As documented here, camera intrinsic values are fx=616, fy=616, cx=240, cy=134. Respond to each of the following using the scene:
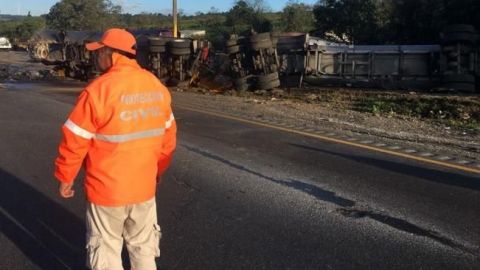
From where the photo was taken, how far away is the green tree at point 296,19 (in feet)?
178

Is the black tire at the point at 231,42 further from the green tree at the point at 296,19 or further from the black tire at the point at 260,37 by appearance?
the green tree at the point at 296,19

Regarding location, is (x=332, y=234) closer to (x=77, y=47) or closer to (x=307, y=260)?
(x=307, y=260)

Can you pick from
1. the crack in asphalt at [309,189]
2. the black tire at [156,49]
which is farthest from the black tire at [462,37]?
the crack in asphalt at [309,189]

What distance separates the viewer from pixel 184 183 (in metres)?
7.16

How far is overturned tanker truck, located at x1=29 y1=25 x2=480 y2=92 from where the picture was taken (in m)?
17.0

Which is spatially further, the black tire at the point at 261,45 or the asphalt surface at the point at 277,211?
the black tire at the point at 261,45

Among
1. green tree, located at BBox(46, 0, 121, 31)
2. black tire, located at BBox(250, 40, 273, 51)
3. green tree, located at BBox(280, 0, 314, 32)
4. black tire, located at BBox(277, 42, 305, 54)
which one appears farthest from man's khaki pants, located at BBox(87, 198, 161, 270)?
green tree, located at BBox(46, 0, 121, 31)

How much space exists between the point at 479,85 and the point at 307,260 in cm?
1418

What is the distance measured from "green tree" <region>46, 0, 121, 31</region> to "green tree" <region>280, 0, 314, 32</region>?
29488 mm

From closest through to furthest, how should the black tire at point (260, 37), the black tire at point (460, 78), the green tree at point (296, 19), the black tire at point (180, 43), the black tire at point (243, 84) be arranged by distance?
1. the black tire at point (460, 78)
2. the black tire at point (260, 37)
3. the black tire at point (243, 84)
4. the black tire at point (180, 43)
5. the green tree at point (296, 19)

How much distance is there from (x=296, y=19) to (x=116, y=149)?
52.6 m

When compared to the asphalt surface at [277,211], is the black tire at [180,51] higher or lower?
higher

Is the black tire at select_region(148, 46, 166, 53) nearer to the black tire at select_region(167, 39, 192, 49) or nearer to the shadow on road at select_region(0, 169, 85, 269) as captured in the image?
the black tire at select_region(167, 39, 192, 49)

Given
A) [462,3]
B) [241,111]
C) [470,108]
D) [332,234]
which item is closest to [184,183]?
[332,234]
